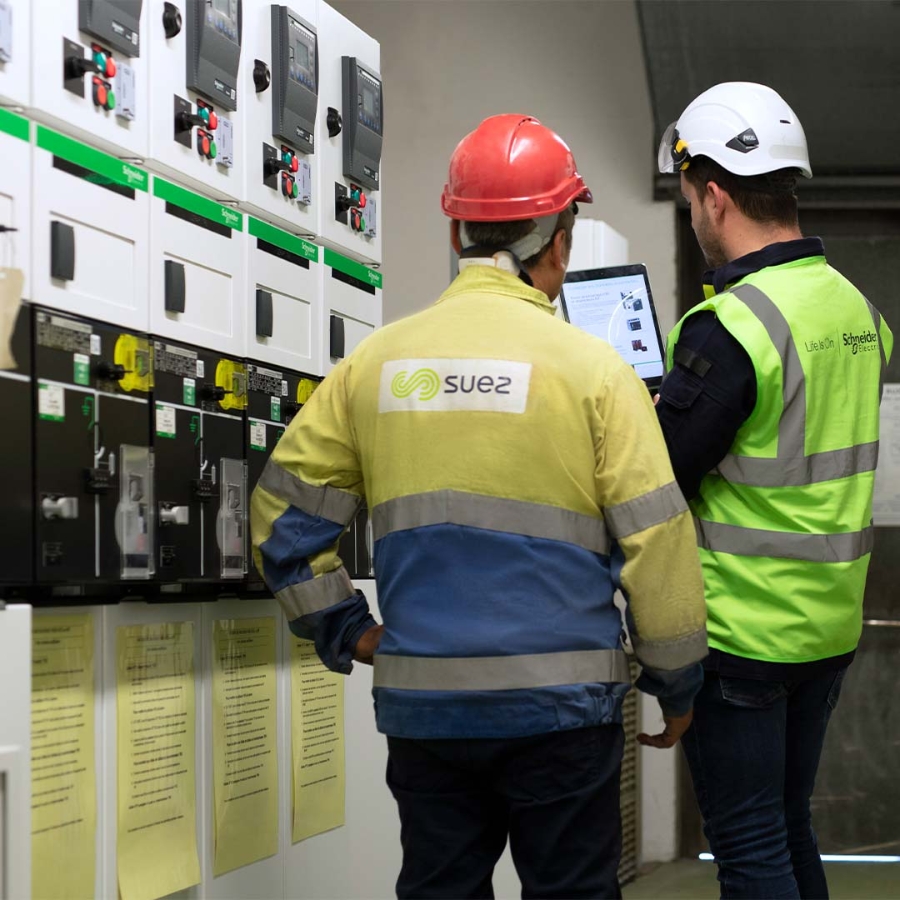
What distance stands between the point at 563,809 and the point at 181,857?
43.4 inches

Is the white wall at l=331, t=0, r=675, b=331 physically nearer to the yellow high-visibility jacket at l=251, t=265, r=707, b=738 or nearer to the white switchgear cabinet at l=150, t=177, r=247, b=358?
the white switchgear cabinet at l=150, t=177, r=247, b=358

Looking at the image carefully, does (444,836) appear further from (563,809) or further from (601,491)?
(601,491)

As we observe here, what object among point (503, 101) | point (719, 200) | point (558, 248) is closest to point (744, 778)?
point (558, 248)

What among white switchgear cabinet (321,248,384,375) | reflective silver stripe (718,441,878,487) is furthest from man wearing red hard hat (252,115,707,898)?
white switchgear cabinet (321,248,384,375)

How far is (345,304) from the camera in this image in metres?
3.57

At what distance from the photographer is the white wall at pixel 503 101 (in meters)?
5.63

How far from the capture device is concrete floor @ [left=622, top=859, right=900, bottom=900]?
4953mm

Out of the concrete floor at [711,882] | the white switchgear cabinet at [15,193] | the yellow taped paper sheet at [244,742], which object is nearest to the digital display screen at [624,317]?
the yellow taped paper sheet at [244,742]

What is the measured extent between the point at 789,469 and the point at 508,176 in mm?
731

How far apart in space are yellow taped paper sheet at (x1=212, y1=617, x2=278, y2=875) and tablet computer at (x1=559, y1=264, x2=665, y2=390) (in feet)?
3.36

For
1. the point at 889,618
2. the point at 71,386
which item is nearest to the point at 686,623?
the point at 71,386

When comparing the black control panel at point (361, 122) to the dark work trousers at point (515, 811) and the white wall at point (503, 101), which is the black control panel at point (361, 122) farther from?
the white wall at point (503, 101)

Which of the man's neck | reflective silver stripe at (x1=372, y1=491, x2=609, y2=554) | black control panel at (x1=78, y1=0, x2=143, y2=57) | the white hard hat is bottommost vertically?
reflective silver stripe at (x1=372, y1=491, x2=609, y2=554)

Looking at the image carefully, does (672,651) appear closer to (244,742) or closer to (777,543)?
(777,543)
